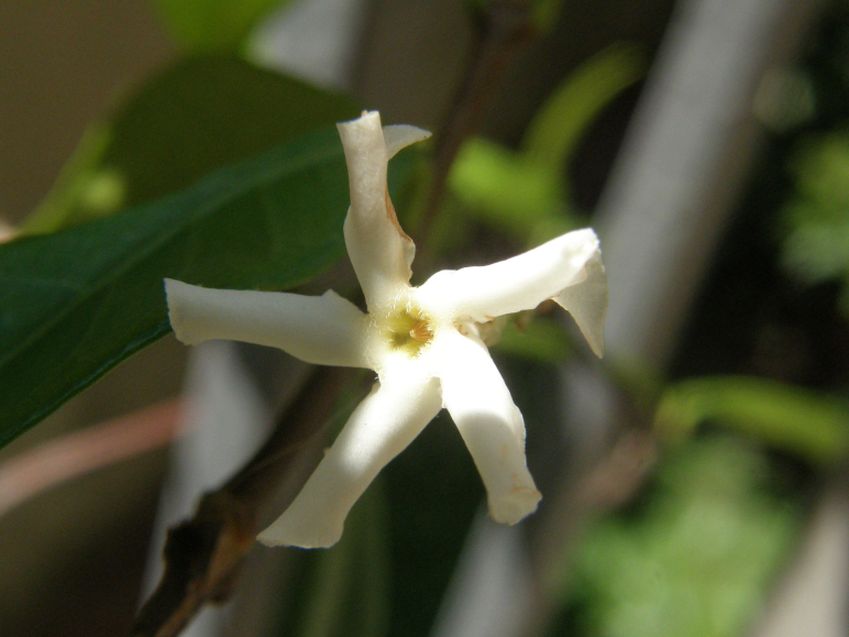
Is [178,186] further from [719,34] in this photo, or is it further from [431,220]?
[719,34]

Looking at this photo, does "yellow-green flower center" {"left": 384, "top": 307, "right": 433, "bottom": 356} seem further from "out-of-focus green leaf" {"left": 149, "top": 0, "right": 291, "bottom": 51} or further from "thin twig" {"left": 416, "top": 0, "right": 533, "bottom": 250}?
"out-of-focus green leaf" {"left": 149, "top": 0, "right": 291, "bottom": 51}

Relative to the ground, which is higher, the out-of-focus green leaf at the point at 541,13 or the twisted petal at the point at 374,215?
the out-of-focus green leaf at the point at 541,13

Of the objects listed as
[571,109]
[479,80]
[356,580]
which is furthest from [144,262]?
[571,109]

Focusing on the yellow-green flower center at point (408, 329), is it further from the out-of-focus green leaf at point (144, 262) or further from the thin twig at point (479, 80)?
the thin twig at point (479, 80)

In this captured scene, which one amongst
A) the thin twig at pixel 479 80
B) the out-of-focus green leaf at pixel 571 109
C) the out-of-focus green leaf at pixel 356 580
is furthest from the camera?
the out-of-focus green leaf at pixel 571 109

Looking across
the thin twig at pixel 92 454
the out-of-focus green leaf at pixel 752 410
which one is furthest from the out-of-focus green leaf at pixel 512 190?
the thin twig at pixel 92 454

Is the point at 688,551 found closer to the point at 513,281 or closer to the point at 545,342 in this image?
the point at 545,342

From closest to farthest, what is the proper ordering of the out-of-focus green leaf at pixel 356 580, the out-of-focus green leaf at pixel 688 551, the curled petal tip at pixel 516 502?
the curled petal tip at pixel 516 502 < the out-of-focus green leaf at pixel 356 580 < the out-of-focus green leaf at pixel 688 551
